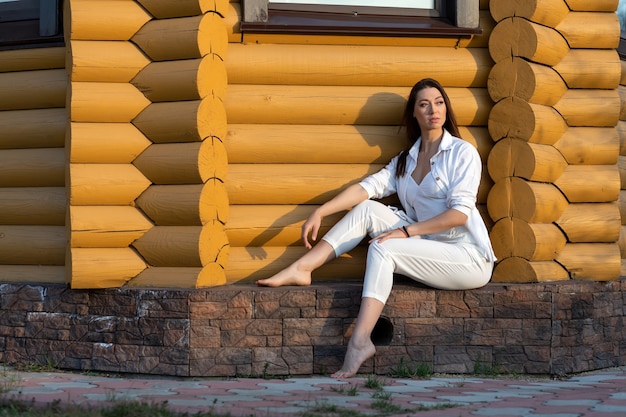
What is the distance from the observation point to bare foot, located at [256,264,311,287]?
19.8ft

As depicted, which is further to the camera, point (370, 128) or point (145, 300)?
point (370, 128)

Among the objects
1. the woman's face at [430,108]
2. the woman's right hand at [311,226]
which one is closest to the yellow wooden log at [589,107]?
the woman's face at [430,108]

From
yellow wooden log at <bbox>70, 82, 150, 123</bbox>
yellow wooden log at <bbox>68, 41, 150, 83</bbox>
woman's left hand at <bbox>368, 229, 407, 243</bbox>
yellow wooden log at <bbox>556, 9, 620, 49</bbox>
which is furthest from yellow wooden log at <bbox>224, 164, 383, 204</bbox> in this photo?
yellow wooden log at <bbox>556, 9, 620, 49</bbox>

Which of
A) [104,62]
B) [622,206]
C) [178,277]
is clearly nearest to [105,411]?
[178,277]

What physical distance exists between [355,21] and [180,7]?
1.21m

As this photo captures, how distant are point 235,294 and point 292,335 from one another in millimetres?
437

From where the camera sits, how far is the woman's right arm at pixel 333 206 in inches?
242

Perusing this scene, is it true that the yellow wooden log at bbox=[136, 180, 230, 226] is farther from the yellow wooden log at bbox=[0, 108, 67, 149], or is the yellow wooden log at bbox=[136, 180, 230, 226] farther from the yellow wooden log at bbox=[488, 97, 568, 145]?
the yellow wooden log at bbox=[488, 97, 568, 145]

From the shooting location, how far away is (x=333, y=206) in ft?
20.4

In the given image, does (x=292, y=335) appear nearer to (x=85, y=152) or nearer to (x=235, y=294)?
(x=235, y=294)

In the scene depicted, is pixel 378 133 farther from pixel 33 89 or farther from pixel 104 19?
pixel 33 89

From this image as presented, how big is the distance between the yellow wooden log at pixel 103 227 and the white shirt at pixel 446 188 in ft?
4.94

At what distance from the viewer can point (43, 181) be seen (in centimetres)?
662

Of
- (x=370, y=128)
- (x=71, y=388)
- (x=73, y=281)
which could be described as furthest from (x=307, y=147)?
(x=71, y=388)
